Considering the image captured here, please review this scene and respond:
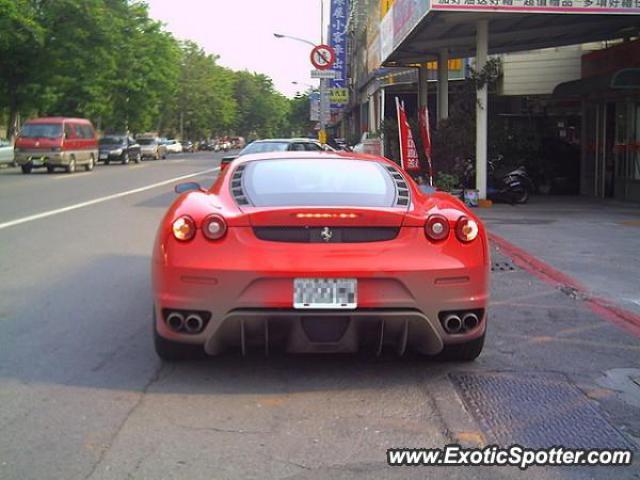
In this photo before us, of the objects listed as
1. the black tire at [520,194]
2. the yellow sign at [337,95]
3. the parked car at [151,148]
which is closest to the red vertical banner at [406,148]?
the black tire at [520,194]

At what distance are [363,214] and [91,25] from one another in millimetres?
37184

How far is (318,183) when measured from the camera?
5102 millimetres

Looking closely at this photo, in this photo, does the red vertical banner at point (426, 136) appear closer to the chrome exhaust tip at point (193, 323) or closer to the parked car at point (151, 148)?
the chrome exhaust tip at point (193, 323)

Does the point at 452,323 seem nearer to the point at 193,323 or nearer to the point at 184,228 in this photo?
the point at 193,323

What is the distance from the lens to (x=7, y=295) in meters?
7.28

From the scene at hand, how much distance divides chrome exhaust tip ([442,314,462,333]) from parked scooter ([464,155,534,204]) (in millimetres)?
12021

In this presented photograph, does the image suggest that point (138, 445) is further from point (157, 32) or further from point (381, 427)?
point (157, 32)

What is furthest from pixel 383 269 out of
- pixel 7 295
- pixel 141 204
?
pixel 141 204

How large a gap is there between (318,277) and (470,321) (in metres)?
1.04

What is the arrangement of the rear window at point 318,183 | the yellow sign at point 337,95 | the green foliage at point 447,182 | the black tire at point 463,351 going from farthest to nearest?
the yellow sign at point 337,95
the green foliage at point 447,182
the black tire at point 463,351
the rear window at point 318,183

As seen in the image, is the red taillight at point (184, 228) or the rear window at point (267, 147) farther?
the rear window at point (267, 147)

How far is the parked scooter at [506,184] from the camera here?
1625 cm

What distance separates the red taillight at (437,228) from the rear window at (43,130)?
27873 millimetres

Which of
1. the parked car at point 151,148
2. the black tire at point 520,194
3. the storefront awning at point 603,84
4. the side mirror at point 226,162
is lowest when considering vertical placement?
the black tire at point 520,194
